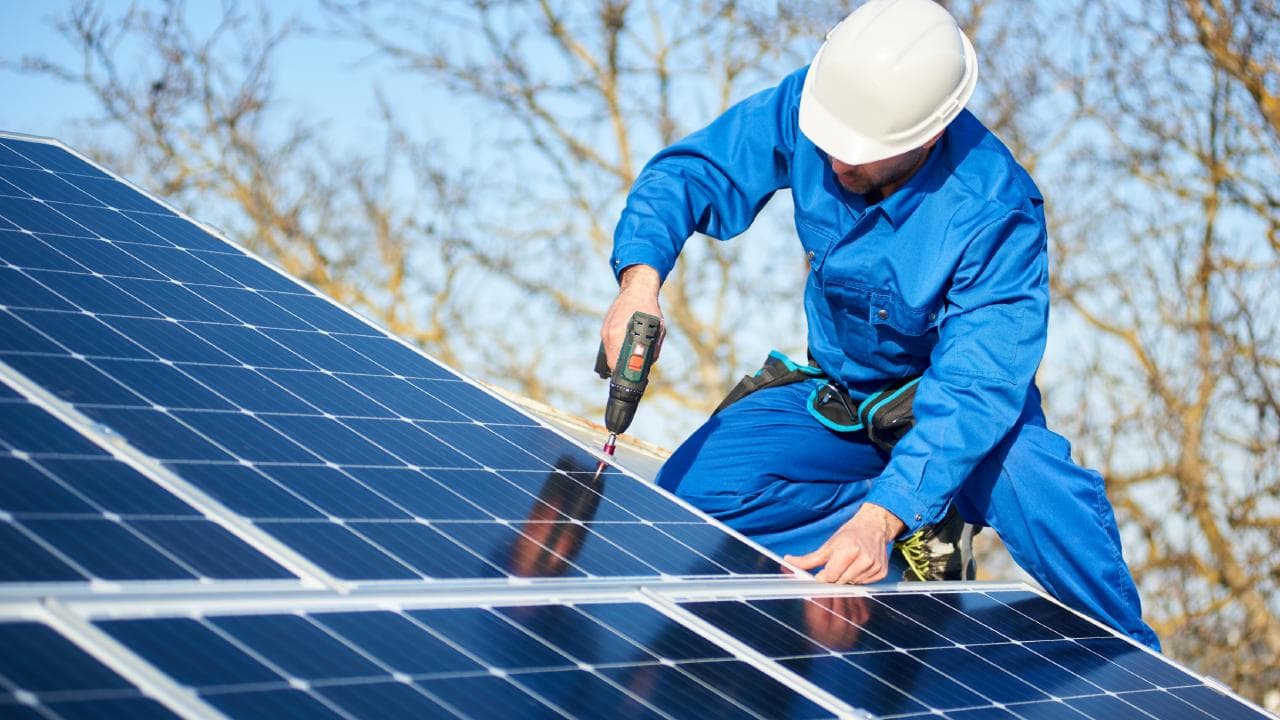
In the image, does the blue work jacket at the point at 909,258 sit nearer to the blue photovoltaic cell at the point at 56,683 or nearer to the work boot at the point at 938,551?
the work boot at the point at 938,551

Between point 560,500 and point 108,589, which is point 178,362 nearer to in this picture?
point 560,500

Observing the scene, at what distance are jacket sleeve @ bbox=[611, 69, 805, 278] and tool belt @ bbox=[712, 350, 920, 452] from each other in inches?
27.0

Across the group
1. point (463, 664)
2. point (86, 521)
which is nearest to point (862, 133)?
point (463, 664)

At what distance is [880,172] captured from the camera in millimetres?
5023

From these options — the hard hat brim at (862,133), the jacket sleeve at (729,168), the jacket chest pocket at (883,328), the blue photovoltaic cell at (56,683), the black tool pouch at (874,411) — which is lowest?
the blue photovoltaic cell at (56,683)

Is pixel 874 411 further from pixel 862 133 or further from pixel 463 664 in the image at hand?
pixel 463 664

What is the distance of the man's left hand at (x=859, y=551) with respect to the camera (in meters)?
4.33

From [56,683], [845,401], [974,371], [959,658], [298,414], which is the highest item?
[974,371]

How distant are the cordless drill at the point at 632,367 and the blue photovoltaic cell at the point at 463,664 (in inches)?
57.6

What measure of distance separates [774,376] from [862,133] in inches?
55.0

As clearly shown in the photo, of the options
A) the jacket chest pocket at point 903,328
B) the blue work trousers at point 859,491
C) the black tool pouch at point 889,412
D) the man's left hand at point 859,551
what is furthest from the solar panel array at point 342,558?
the jacket chest pocket at point 903,328

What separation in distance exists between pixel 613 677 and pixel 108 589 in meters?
1.03

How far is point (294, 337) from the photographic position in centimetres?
451

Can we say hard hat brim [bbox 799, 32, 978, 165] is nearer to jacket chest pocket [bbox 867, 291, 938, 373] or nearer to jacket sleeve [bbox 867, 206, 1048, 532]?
jacket sleeve [bbox 867, 206, 1048, 532]
